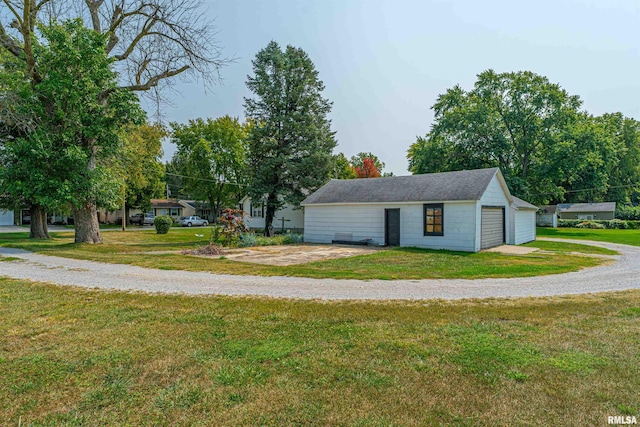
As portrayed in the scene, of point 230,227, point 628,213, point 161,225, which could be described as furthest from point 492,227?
point 628,213

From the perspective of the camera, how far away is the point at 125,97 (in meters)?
15.7

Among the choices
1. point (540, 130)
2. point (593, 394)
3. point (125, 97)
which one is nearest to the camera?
point (593, 394)

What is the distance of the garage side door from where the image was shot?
1630 centimetres

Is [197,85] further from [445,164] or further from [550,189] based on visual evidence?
[550,189]

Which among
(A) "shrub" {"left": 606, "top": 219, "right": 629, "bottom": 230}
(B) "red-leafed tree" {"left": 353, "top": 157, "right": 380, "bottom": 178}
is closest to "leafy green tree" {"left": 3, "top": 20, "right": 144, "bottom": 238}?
(B) "red-leafed tree" {"left": 353, "top": 157, "right": 380, "bottom": 178}

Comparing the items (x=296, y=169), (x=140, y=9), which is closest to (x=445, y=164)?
(x=296, y=169)

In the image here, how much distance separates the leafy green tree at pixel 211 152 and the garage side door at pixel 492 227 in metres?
30.7

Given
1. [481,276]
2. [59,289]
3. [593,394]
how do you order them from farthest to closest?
[481,276]
[59,289]
[593,394]

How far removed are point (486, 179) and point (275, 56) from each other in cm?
1528

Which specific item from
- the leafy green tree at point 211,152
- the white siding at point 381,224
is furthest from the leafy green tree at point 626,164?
the leafy green tree at point 211,152

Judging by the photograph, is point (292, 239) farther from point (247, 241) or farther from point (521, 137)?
point (521, 137)

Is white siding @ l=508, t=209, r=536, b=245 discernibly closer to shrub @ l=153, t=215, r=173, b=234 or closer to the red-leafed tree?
shrub @ l=153, t=215, r=173, b=234

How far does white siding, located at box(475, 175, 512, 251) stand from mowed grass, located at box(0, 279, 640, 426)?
31.8 ft

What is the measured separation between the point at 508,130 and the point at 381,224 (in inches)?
999
